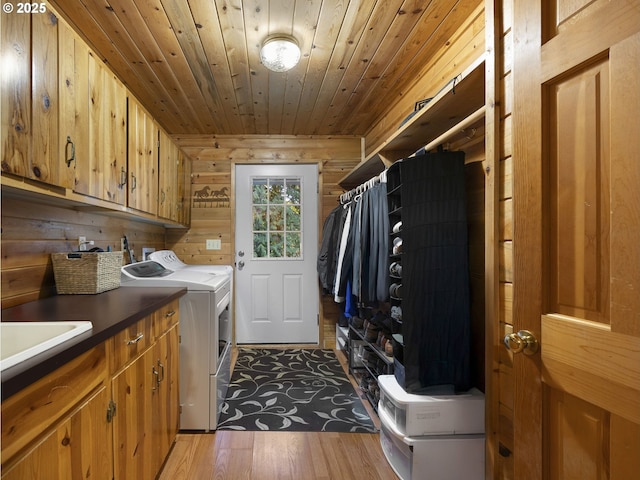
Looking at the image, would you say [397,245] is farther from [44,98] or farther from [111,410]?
[44,98]

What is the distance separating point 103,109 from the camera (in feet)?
4.83

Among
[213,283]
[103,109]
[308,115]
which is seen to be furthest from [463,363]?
[308,115]

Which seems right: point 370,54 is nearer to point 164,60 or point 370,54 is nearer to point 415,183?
point 415,183

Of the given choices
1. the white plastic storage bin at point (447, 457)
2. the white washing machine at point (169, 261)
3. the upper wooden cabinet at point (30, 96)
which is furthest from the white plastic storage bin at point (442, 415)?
the white washing machine at point (169, 261)

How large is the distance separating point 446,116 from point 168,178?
2129 millimetres

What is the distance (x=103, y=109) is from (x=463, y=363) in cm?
209

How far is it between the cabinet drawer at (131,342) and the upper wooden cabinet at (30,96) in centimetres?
63

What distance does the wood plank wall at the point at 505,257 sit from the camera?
3.53ft

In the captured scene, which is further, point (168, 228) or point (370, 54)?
point (168, 228)

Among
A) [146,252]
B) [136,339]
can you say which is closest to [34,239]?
[136,339]

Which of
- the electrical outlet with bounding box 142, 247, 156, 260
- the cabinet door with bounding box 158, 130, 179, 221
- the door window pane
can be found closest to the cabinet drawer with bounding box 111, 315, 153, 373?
the cabinet door with bounding box 158, 130, 179, 221

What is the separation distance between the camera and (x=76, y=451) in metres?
0.83

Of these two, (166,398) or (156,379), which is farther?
(166,398)

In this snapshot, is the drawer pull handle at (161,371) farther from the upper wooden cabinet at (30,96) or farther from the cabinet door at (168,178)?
the cabinet door at (168,178)
